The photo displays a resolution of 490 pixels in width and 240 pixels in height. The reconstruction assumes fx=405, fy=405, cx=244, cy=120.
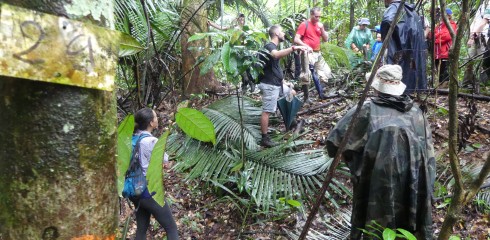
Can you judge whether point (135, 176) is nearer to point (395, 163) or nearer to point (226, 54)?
point (226, 54)

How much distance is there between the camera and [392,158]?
7.56 ft

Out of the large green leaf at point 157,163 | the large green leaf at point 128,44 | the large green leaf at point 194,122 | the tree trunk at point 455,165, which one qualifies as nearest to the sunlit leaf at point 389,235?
the tree trunk at point 455,165

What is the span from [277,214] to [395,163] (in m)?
1.46

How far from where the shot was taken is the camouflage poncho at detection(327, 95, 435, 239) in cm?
232

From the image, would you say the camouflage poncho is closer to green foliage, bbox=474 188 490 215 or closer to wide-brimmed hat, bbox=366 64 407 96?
wide-brimmed hat, bbox=366 64 407 96

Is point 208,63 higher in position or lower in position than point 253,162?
higher

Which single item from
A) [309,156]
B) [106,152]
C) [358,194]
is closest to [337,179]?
[309,156]

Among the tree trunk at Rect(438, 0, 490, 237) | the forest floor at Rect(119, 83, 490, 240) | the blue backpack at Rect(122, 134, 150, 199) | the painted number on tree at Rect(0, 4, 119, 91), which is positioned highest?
the painted number on tree at Rect(0, 4, 119, 91)

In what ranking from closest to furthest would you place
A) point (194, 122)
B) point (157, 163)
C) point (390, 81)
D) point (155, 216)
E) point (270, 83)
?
point (157, 163) → point (194, 122) → point (390, 81) → point (155, 216) → point (270, 83)

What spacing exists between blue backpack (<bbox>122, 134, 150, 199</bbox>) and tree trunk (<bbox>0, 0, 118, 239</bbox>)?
6.80 feet

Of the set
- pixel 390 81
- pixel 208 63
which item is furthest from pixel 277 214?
pixel 390 81

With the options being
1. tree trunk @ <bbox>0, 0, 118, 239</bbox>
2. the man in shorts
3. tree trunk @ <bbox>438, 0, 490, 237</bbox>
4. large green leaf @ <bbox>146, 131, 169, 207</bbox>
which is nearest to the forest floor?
the man in shorts

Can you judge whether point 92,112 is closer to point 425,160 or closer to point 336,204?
point 425,160

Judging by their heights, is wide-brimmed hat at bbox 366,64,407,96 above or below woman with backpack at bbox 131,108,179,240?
above
